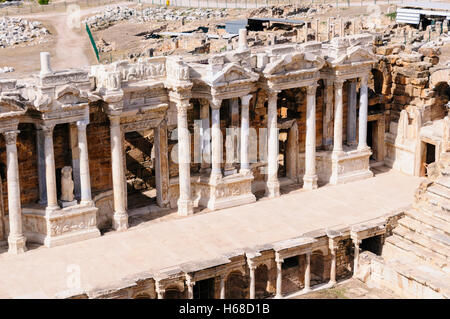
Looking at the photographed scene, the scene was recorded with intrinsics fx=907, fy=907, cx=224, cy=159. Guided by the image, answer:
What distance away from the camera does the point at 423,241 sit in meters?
28.2

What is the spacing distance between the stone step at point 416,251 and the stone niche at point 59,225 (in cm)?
→ 956

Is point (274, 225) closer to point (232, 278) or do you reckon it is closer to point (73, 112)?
point (232, 278)

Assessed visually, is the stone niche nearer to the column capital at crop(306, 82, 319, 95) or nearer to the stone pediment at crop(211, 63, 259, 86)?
the stone pediment at crop(211, 63, 259, 86)

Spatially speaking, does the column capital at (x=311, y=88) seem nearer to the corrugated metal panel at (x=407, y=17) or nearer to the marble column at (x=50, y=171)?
the marble column at (x=50, y=171)

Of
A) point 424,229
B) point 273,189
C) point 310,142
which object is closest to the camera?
point 424,229

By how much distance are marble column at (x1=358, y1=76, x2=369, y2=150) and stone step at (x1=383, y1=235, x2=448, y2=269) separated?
5674 mm

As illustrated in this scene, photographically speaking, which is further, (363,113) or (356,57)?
(363,113)

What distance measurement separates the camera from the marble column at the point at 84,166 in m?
28.0

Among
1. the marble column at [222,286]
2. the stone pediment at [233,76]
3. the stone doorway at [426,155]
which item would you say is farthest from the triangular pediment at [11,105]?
the stone doorway at [426,155]

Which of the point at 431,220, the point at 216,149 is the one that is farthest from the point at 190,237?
the point at 431,220

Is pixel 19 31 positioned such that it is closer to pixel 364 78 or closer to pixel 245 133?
pixel 364 78

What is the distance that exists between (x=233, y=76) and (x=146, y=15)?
50050mm

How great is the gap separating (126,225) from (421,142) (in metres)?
12.0

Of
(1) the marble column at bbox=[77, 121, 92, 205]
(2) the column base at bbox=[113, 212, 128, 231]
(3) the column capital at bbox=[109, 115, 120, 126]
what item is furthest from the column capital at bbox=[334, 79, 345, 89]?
(1) the marble column at bbox=[77, 121, 92, 205]
